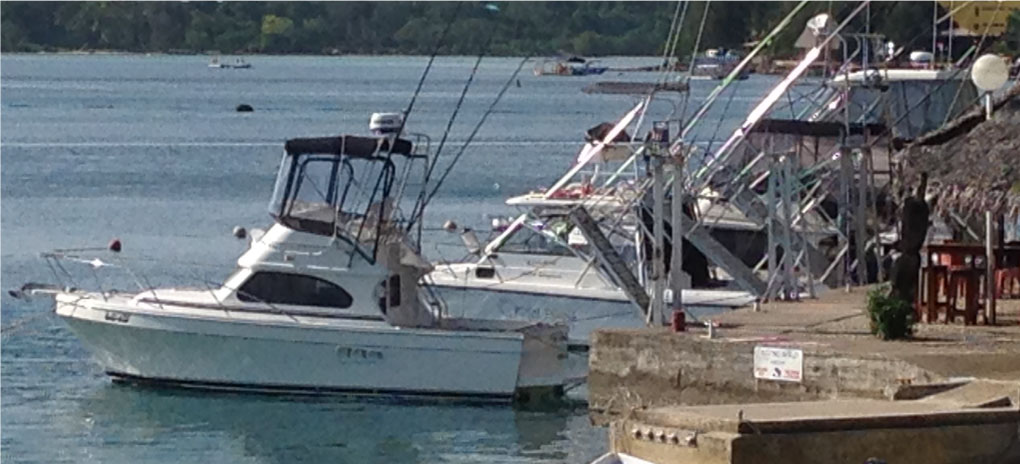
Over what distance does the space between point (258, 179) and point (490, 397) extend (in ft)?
122

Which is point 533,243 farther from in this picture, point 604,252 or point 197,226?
point 197,226

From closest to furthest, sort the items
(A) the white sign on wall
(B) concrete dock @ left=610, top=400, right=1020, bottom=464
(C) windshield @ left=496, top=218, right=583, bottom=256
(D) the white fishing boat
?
(B) concrete dock @ left=610, top=400, right=1020, bottom=464, (A) the white sign on wall, (D) the white fishing boat, (C) windshield @ left=496, top=218, right=583, bottom=256

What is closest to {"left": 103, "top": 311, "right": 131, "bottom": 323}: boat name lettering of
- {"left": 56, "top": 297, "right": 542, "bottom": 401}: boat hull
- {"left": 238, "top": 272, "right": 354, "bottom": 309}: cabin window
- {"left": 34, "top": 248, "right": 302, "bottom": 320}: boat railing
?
{"left": 56, "top": 297, "right": 542, "bottom": 401}: boat hull

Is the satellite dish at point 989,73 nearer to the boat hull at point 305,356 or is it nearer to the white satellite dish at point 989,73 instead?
the white satellite dish at point 989,73

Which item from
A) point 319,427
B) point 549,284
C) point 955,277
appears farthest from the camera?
point 549,284

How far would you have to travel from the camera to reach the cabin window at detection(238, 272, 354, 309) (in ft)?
92.3

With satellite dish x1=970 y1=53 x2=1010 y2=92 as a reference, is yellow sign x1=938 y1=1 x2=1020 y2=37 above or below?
above

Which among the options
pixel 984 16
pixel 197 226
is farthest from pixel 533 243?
pixel 197 226

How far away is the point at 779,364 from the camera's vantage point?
787 inches

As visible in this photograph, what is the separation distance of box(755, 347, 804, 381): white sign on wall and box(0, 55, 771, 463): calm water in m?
4.94

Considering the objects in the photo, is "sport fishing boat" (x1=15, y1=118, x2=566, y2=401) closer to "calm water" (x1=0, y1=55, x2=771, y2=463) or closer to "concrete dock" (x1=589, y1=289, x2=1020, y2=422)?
"calm water" (x1=0, y1=55, x2=771, y2=463)

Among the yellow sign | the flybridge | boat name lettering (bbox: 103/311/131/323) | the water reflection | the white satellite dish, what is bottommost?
the water reflection

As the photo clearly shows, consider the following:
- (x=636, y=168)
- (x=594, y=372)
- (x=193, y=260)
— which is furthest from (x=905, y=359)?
(x=193, y=260)

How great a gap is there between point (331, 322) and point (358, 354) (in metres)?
0.45
